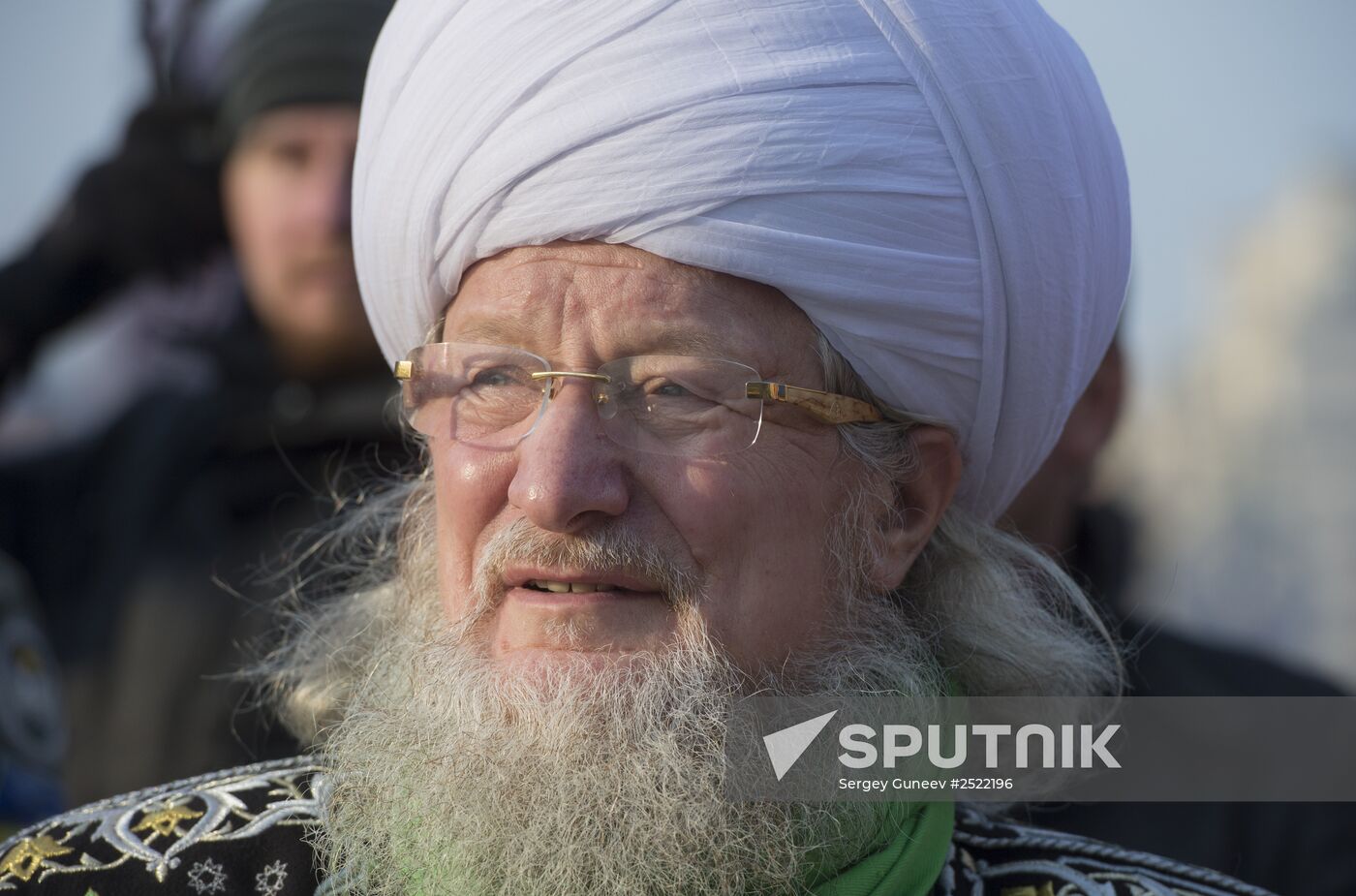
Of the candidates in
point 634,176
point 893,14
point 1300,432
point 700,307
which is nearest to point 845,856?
point 700,307

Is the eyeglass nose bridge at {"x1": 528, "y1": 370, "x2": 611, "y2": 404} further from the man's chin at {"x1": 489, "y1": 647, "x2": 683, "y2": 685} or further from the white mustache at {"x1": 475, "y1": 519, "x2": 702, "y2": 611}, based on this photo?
the man's chin at {"x1": 489, "y1": 647, "x2": 683, "y2": 685}

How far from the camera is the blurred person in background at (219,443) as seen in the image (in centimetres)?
477

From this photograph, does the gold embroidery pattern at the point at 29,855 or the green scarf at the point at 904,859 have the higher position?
the gold embroidery pattern at the point at 29,855

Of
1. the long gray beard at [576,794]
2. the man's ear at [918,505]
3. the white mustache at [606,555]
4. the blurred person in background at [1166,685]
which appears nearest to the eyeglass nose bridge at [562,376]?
the white mustache at [606,555]

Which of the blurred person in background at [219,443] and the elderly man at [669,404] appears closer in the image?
the elderly man at [669,404]

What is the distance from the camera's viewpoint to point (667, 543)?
2.14 metres

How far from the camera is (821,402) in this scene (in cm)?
226

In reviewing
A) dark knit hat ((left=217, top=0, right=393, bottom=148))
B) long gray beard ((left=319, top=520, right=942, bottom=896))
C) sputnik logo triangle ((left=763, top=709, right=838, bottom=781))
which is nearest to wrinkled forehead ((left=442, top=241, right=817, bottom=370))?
long gray beard ((left=319, top=520, right=942, bottom=896))

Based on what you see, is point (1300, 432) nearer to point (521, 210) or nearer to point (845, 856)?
point (845, 856)

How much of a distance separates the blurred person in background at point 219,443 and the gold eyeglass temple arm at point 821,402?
8.12 feet

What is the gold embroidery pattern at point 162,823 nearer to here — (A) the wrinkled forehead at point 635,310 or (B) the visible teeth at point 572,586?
(B) the visible teeth at point 572,586

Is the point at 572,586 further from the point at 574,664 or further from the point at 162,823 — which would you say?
the point at 162,823

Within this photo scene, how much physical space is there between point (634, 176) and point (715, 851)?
105 centimetres

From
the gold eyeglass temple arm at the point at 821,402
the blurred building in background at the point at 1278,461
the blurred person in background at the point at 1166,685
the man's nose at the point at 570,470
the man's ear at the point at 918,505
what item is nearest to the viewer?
the man's nose at the point at 570,470
